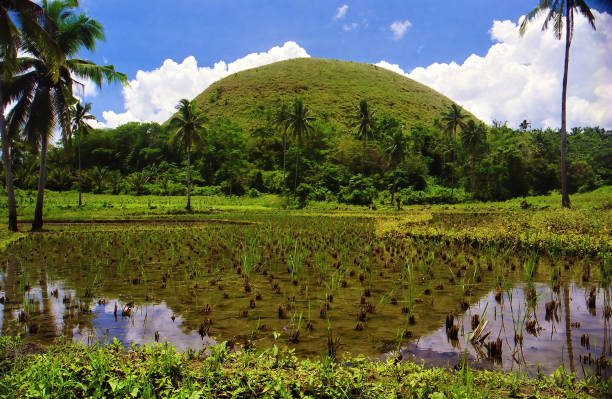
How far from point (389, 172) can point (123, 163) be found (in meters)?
50.6

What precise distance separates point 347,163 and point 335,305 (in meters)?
52.7

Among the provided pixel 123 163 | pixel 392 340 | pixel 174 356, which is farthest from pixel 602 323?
pixel 123 163

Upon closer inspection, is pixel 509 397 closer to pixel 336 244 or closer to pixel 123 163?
pixel 336 244

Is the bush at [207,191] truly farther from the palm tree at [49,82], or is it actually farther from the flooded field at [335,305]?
the flooded field at [335,305]

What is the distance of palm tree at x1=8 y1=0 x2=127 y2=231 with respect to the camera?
18.5 metres

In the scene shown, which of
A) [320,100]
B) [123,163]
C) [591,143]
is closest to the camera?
[591,143]

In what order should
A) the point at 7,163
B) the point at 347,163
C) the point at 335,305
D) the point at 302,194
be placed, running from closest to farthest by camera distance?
the point at 335,305, the point at 7,163, the point at 302,194, the point at 347,163

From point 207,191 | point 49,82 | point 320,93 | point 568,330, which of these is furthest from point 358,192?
point 320,93

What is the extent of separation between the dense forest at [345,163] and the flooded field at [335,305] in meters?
29.2

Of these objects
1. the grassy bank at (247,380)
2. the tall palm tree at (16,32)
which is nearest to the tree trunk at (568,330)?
the grassy bank at (247,380)

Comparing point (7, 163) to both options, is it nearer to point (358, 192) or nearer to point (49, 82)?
point (49, 82)

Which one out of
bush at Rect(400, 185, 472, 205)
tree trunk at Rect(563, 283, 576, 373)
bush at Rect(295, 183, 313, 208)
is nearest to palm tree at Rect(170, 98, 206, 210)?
bush at Rect(295, 183, 313, 208)

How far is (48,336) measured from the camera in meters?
5.18

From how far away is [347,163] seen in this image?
58594 mm
